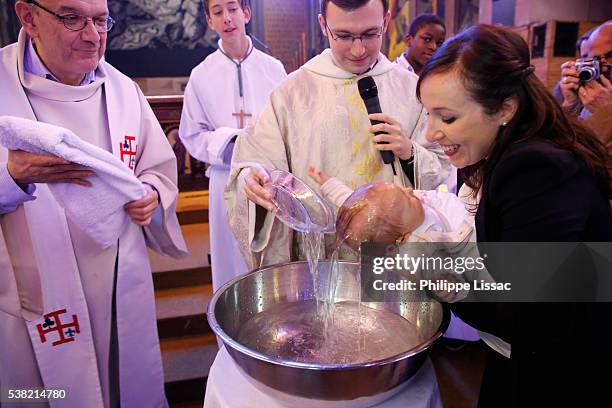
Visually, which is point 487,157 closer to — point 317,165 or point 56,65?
point 317,165

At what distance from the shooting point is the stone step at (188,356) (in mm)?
2988

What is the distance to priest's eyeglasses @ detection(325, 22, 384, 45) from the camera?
6.04ft

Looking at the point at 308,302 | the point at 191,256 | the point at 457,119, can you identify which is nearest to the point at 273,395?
the point at 308,302

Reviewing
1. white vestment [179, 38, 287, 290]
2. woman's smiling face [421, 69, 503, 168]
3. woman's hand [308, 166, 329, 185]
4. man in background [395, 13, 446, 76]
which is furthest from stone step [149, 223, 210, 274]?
woman's smiling face [421, 69, 503, 168]

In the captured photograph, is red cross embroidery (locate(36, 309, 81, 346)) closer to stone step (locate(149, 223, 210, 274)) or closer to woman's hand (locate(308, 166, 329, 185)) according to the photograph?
woman's hand (locate(308, 166, 329, 185))

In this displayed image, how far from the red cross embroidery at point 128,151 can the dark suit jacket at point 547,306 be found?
1.47 meters

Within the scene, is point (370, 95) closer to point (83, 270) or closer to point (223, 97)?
point (83, 270)

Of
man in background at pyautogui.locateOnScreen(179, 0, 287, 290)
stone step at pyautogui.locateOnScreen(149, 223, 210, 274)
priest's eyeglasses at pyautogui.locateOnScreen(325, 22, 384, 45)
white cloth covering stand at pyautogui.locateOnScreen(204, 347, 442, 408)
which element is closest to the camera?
white cloth covering stand at pyautogui.locateOnScreen(204, 347, 442, 408)

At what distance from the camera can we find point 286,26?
7.86 metres

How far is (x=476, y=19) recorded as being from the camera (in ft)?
20.9

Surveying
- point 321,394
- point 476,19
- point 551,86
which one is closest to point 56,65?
point 321,394

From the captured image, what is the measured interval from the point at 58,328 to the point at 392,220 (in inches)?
57.4

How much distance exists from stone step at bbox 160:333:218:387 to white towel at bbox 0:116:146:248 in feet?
4.73

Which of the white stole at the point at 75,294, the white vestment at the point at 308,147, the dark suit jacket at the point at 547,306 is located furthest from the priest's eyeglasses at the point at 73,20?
the dark suit jacket at the point at 547,306
